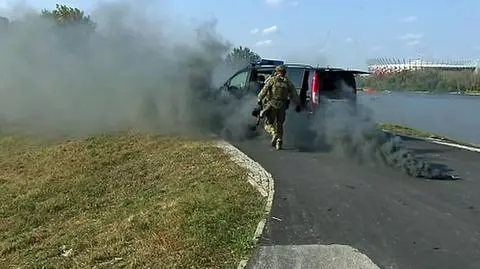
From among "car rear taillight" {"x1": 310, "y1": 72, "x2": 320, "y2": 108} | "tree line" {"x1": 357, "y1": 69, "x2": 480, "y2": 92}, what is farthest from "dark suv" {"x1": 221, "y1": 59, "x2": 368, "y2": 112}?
"tree line" {"x1": 357, "y1": 69, "x2": 480, "y2": 92}

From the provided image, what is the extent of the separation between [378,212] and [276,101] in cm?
580

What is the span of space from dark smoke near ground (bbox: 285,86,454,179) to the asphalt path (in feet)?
0.86

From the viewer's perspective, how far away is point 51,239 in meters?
8.82

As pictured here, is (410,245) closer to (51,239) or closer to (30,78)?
(51,239)

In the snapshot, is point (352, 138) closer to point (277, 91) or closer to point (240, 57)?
point (277, 91)

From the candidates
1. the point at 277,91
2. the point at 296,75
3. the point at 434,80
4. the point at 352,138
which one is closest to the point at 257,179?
the point at 352,138

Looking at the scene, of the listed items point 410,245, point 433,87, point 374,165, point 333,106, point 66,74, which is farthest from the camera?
point 433,87

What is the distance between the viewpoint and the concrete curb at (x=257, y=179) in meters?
6.84

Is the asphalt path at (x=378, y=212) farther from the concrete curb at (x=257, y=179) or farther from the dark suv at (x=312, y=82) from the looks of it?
the dark suv at (x=312, y=82)

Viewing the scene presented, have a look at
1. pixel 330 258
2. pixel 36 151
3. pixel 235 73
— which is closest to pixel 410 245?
pixel 330 258

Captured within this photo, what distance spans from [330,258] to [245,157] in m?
5.66

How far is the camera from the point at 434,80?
7156cm

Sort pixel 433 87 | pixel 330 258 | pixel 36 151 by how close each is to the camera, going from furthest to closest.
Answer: pixel 433 87
pixel 36 151
pixel 330 258

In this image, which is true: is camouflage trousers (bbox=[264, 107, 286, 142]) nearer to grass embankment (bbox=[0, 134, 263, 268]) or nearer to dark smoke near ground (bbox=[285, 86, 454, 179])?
dark smoke near ground (bbox=[285, 86, 454, 179])
